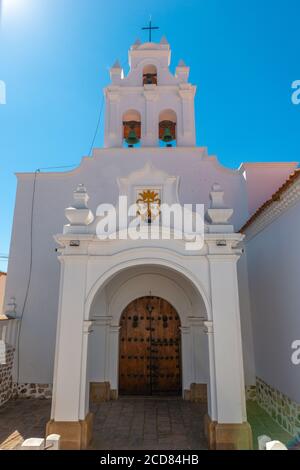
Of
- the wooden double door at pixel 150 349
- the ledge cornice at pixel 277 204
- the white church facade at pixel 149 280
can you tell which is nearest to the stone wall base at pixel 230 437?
the white church facade at pixel 149 280

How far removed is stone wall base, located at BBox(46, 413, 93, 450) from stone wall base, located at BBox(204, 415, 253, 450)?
6.80ft

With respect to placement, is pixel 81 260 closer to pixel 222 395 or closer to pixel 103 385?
pixel 222 395

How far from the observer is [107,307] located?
7.68 meters

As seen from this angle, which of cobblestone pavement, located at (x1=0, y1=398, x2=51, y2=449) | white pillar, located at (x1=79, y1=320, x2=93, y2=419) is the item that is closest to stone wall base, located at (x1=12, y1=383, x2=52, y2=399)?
cobblestone pavement, located at (x1=0, y1=398, x2=51, y2=449)

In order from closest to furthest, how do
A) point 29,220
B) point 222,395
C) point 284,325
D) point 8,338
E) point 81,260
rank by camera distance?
point 222,395 < point 81,260 < point 284,325 < point 8,338 < point 29,220

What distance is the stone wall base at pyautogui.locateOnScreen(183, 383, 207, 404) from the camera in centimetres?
723

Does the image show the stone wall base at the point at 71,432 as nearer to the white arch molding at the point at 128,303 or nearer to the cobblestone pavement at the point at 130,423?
the cobblestone pavement at the point at 130,423

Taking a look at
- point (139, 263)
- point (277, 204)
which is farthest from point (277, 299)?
point (139, 263)

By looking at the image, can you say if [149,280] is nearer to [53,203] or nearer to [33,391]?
[53,203]

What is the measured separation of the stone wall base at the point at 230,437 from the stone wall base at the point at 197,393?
2.52m

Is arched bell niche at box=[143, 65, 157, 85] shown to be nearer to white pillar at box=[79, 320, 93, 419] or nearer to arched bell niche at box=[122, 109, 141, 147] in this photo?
arched bell niche at box=[122, 109, 141, 147]

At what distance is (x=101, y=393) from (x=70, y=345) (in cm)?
305
